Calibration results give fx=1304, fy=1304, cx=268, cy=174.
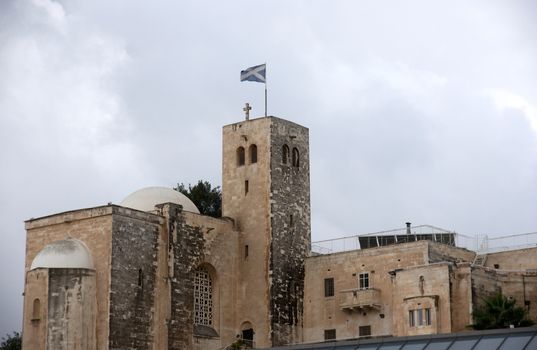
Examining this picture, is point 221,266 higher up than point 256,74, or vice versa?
point 256,74

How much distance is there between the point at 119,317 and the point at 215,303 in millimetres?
7873

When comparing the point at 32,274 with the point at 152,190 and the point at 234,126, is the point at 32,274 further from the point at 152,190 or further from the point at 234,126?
the point at 234,126

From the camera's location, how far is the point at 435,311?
65000mm

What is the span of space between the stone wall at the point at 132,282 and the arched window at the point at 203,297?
3788mm

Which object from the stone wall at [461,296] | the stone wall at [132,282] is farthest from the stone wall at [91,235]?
the stone wall at [461,296]

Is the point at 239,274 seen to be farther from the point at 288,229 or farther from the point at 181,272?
the point at 181,272

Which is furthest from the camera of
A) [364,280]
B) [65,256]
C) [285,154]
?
[285,154]

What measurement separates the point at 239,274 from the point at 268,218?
3689 mm

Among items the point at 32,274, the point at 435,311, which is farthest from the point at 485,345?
the point at 32,274

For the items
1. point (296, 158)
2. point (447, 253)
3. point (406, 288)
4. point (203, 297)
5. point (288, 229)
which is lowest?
point (406, 288)

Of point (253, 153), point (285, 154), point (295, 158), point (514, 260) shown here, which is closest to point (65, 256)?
point (253, 153)

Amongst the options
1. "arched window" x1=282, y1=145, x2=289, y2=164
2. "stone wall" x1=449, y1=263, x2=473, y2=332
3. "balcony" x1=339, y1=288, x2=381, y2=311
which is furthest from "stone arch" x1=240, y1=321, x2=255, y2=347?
"stone wall" x1=449, y1=263, x2=473, y2=332

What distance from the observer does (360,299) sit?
231ft

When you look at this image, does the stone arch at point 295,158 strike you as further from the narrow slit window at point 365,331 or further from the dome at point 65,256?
the dome at point 65,256
